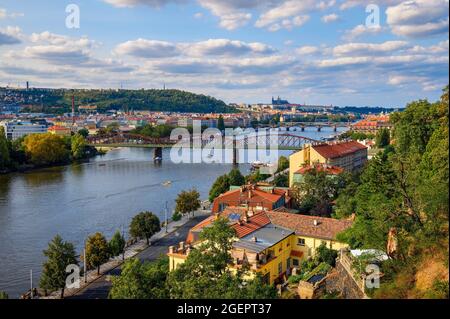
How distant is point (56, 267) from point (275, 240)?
454 centimetres

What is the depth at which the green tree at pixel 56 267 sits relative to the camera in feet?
32.5

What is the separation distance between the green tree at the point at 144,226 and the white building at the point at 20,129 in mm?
43858

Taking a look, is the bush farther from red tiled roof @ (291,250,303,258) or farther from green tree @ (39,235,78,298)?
red tiled roof @ (291,250,303,258)

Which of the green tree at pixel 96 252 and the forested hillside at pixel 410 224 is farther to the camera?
the green tree at pixel 96 252

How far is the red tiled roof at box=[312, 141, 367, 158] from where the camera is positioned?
72.3 feet

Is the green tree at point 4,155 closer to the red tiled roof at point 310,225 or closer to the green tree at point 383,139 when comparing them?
the red tiled roof at point 310,225

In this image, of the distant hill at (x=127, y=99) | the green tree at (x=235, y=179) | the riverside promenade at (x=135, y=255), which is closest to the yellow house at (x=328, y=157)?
the green tree at (x=235, y=179)

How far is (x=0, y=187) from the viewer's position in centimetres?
2355

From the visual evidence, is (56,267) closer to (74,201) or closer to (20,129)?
(74,201)

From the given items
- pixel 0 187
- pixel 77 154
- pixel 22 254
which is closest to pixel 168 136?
pixel 77 154

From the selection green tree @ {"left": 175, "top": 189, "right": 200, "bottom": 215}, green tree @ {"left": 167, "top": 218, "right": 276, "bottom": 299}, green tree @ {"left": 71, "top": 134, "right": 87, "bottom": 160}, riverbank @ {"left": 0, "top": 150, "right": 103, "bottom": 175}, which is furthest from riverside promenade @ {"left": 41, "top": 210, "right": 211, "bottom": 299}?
green tree @ {"left": 71, "top": 134, "right": 87, "bottom": 160}

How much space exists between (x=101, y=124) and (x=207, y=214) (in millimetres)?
54700

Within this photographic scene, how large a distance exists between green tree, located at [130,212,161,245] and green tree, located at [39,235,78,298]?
127 inches

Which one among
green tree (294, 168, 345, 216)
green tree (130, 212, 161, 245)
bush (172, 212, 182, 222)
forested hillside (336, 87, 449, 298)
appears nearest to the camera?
forested hillside (336, 87, 449, 298)
